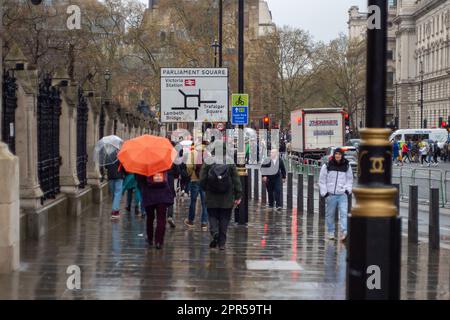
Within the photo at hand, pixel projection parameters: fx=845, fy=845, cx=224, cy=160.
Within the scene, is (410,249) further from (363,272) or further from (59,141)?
(59,141)

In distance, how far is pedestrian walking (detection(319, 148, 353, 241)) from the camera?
14758mm

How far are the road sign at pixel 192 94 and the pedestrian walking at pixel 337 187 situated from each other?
4635mm

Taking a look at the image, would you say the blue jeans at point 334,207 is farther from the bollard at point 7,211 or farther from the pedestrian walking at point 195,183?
the bollard at point 7,211

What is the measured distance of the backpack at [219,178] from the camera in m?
12.9

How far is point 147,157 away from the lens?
12977mm

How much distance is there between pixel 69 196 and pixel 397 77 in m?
118

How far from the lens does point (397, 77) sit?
13100cm

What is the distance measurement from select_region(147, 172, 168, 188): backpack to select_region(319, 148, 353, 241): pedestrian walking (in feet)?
10.6

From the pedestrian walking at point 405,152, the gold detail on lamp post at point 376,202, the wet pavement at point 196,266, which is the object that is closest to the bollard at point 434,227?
the wet pavement at point 196,266

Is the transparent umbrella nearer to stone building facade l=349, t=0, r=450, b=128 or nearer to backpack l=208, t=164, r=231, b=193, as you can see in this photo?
backpack l=208, t=164, r=231, b=193

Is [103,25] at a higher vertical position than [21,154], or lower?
higher

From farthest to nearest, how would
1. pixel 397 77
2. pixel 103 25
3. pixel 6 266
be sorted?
1. pixel 397 77
2. pixel 103 25
3. pixel 6 266

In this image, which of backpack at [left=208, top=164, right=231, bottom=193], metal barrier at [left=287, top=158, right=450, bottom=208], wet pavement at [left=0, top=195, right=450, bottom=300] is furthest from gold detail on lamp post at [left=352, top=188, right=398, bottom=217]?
metal barrier at [left=287, top=158, right=450, bottom=208]

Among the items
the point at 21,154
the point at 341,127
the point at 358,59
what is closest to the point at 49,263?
the point at 21,154
